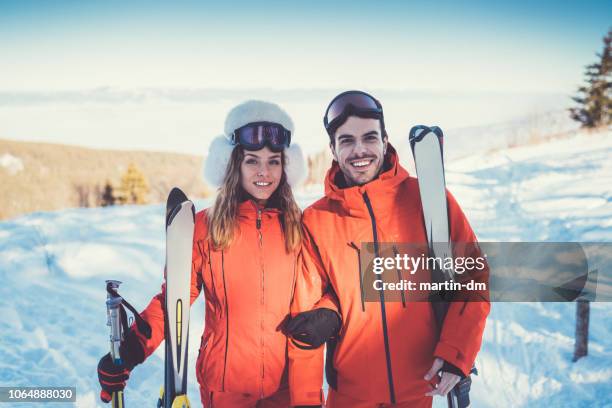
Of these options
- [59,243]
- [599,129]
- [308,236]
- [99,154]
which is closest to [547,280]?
[308,236]

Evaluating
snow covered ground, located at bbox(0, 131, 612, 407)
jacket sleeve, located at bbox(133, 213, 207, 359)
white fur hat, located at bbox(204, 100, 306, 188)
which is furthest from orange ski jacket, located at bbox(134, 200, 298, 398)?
snow covered ground, located at bbox(0, 131, 612, 407)

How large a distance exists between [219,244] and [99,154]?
4089 centimetres

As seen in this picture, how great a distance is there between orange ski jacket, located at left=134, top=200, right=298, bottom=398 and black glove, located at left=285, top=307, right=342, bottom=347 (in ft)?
0.52

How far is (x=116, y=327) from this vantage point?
2057 millimetres

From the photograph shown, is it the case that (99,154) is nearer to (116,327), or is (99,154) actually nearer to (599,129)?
(599,129)

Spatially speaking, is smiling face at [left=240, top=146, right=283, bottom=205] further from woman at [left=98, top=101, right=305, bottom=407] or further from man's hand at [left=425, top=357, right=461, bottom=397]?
man's hand at [left=425, top=357, right=461, bottom=397]

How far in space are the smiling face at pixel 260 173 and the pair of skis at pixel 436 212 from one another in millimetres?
755

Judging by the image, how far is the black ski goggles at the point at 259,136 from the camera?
2266 mm

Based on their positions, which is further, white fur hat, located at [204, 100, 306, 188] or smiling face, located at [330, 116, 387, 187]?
white fur hat, located at [204, 100, 306, 188]

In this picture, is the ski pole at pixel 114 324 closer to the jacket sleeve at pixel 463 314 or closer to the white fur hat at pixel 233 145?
the white fur hat at pixel 233 145

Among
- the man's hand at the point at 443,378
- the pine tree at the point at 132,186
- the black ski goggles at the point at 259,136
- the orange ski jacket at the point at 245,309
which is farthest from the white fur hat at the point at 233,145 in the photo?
the pine tree at the point at 132,186

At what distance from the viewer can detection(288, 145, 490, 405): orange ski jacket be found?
1914mm

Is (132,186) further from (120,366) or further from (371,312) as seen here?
(371,312)

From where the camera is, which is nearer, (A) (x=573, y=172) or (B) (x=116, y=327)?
(B) (x=116, y=327)
